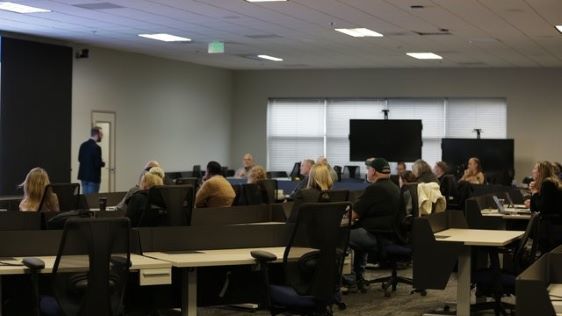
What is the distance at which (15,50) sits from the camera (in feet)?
45.6

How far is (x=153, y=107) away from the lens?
17438mm

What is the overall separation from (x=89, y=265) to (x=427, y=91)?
1505 centimetres

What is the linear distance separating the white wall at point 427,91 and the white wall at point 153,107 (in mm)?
509

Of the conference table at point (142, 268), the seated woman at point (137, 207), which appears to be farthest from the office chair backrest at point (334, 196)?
the conference table at point (142, 268)

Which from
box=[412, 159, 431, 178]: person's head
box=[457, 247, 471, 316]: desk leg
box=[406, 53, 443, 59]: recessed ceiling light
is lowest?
box=[457, 247, 471, 316]: desk leg

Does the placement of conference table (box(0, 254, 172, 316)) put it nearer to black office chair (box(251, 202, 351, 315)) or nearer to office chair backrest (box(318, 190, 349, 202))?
black office chair (box(251, 202, 351, 315))

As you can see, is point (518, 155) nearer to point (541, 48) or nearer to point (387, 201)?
point (541, 48)

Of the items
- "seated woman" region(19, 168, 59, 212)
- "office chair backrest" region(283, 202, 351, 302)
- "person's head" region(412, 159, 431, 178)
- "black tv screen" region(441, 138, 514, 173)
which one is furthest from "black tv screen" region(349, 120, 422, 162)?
"office chair backrest" region(283, 202, 351, 302)

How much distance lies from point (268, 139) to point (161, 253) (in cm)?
1483

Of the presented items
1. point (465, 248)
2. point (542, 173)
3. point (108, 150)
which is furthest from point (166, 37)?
point (465, 248)

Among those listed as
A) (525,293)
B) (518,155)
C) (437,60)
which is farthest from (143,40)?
(525,293)

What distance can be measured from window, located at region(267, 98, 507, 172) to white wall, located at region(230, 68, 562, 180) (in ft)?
0.59

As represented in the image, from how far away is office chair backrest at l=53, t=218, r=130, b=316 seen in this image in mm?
4910

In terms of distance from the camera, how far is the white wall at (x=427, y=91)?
727 inches
